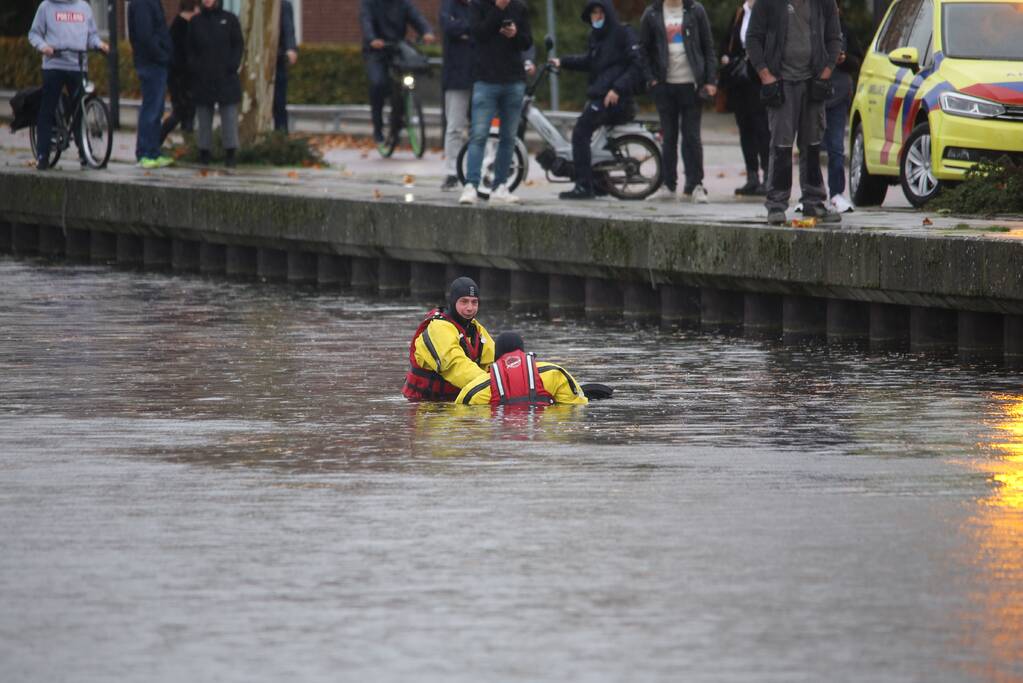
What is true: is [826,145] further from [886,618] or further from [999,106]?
[886,618]

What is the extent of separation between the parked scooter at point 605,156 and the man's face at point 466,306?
6987 mm

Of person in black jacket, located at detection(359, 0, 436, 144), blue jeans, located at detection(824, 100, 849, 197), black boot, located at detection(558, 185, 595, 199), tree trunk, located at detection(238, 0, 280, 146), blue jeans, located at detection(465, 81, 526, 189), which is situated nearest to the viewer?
blue jeans, located at detection(824, 100, 849, 197)

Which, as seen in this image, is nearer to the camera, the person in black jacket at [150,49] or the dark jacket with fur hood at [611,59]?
the dark jacket with fur hood at [611,59]

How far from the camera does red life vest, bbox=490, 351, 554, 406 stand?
13492 millimetres

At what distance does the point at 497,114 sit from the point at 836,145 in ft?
9.19

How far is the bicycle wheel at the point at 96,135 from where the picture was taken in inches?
988

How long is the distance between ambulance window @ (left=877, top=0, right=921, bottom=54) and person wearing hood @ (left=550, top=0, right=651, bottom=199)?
2069 millimetres

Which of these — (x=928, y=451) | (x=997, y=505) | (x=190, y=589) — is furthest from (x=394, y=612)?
(x=928, y=451)

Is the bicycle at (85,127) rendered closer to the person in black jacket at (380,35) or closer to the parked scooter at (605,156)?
the person in black jacket at (380,35)

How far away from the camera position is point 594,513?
9.60 meters

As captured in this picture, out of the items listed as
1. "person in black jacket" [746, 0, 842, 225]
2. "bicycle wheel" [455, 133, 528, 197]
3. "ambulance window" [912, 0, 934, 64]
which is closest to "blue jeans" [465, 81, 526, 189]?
"bicycle wheel" [455, 133, 528, 197]

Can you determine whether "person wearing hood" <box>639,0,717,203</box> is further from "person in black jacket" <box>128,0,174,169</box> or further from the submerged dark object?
the submerged dark object

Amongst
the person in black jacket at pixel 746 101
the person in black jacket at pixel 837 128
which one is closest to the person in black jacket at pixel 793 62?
the person in black jacket at pixel 837 128

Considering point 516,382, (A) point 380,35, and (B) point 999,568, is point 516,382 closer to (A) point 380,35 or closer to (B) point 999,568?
(B) point 999,568
